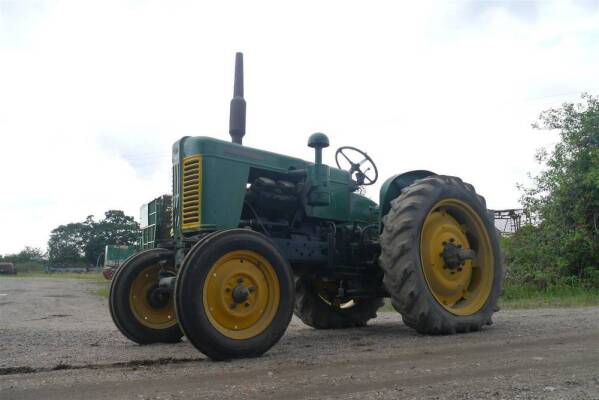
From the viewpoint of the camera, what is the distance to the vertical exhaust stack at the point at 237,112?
6.14 metres

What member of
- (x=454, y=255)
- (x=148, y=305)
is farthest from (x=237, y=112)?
(x=454, y=255)

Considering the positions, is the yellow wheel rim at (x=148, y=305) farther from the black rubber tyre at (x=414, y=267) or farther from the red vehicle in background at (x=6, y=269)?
the red vehicle in background at (x=6, y=269)

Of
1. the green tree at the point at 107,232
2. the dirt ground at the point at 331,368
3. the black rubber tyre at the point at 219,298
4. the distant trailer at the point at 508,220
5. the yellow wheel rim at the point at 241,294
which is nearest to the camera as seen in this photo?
the dirt ground at the point at 331,368

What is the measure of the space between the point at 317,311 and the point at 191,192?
8.63 ft

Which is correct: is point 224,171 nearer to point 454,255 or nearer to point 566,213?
point 454,255

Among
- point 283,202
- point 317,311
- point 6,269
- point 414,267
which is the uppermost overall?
point 283,202

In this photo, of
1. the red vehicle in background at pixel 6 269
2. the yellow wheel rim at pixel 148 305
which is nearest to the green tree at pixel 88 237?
the red vehicle in background at pixel 6 269

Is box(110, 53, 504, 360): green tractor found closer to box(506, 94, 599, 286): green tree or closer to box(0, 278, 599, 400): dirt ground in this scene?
box(0, 278, 599, 400): dirt ground

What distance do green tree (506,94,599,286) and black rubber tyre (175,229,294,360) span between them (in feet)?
31.7

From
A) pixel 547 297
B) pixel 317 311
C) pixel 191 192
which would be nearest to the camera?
pixel 191 192

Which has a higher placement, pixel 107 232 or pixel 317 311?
pixel 107 232

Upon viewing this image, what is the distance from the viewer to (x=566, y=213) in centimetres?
1301

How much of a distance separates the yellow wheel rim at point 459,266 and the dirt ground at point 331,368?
17.3 inches

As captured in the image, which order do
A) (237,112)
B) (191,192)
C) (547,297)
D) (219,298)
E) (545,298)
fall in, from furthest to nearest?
A: (547,297), (545,298), (237,112), (191,192), (219,298)
